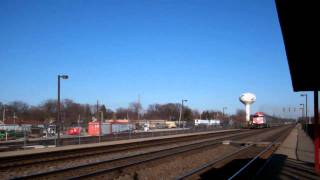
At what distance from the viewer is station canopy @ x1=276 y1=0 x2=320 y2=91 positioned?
6906 mm

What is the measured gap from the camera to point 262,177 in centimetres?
1484

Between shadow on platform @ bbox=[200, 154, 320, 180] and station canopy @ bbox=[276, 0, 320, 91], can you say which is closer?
station canopy @ bbox=[276, 0, 320, 91]

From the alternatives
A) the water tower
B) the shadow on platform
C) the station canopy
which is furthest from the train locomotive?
the station canopy

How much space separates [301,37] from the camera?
947 cm

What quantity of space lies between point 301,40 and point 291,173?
7.61m

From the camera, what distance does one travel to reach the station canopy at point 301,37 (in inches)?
272

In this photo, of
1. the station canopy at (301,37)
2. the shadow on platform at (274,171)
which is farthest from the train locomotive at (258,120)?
the station canopy at (301,37)

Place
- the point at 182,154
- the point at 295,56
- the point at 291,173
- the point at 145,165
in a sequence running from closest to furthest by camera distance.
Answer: the point at 295,56 → the point at 291,173 → the point at 145,165 → the point at 182,154

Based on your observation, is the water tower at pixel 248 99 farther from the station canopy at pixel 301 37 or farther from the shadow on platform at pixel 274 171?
the station canopy at pixel 301 37

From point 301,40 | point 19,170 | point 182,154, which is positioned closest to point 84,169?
point 19,170

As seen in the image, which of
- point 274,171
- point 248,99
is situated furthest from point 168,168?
point 248,99

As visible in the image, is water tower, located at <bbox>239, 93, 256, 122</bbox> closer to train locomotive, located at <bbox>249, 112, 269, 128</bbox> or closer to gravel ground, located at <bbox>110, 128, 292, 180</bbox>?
train locomotive, located at <bbox>249, 112, 269, 128</bbox>

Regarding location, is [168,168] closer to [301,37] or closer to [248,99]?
[301,37]

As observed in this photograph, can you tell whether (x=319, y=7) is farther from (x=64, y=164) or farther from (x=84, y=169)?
(x=64, y=164)
